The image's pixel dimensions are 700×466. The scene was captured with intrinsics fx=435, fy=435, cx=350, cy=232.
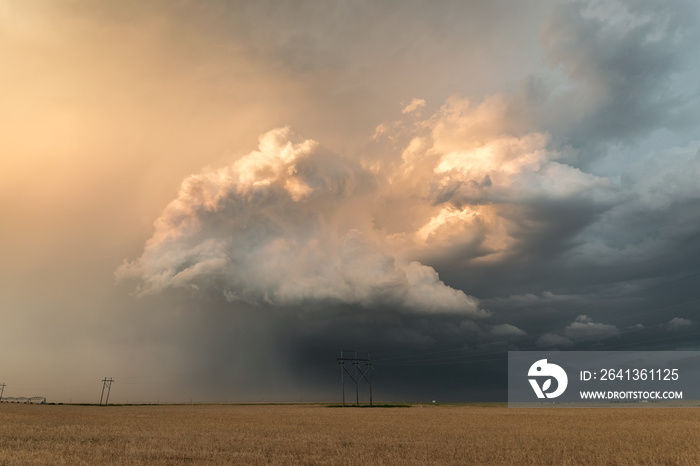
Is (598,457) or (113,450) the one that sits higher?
(598,457)

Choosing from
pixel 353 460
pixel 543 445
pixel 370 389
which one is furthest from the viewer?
pixel 370 389

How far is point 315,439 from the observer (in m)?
35.7

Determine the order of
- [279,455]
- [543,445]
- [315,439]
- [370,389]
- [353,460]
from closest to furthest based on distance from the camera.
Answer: [353,460], [279,455], [543,445], [315,439], [370,389]

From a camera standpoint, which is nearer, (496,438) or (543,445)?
(543,445)

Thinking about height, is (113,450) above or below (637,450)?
below

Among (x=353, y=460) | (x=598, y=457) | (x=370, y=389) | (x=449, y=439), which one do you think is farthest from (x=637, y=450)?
(x=370, y=389)

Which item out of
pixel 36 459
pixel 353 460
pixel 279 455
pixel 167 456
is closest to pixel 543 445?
pixel 353 460

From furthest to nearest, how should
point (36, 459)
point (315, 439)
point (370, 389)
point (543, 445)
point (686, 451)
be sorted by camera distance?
point (370, 389), point (315, 439), point (543, 445), point (686, 451), point (36, 459)

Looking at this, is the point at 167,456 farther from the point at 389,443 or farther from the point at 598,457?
the point at 598,457

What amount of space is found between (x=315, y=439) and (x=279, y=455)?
9.82 m

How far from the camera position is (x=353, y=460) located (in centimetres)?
2455

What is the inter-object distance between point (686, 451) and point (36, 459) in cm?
4091

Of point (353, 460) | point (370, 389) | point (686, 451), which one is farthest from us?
point (370, 389)

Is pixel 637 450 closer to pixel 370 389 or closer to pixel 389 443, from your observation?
pixel 389 443
